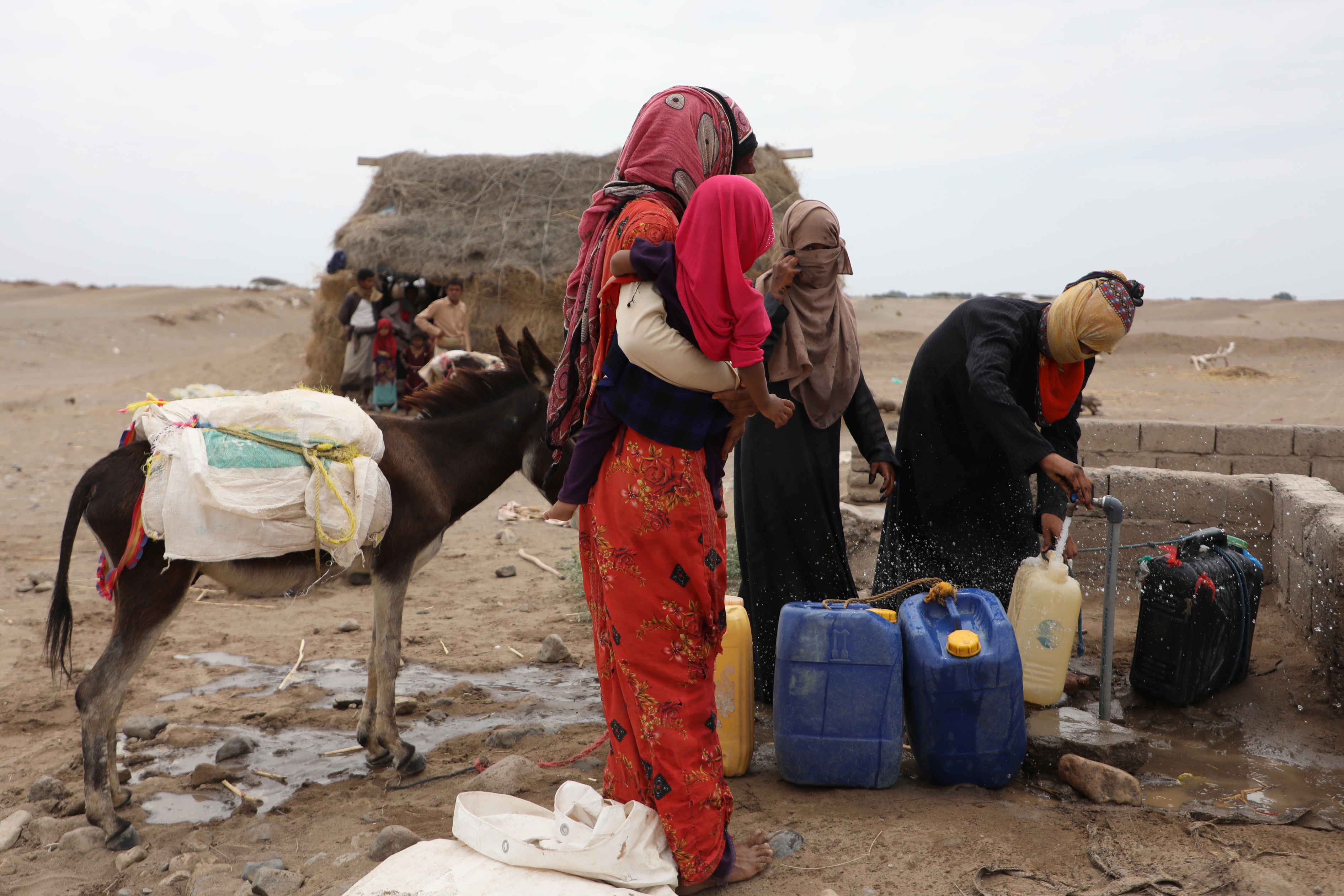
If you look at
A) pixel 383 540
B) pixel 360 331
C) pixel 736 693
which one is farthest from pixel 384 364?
pixel 736 693

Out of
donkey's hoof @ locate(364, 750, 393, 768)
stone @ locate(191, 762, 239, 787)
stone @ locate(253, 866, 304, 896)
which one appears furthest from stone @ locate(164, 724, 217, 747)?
stone @ locate(253, 866, 304, 896)

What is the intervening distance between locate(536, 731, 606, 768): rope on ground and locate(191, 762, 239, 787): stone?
120 cm

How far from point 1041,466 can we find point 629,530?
6.26ft

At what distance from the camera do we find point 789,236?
357cm

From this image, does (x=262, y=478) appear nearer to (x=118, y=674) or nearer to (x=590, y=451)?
(x=118, y=674)

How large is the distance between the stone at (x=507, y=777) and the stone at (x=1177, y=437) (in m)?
5.53

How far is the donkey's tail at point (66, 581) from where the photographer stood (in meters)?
3.19

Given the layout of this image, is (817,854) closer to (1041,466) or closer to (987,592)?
(987,592)

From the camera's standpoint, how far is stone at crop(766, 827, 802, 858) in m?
2.72

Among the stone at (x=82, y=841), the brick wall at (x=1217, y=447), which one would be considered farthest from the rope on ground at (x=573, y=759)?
the brick wall at (x=1217, y=447)

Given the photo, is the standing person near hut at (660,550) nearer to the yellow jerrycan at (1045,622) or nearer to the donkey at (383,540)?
the donkey at (383,540)

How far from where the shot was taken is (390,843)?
277 cm

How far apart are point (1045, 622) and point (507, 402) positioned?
91.8 inches

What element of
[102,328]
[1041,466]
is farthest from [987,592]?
[102,328]
